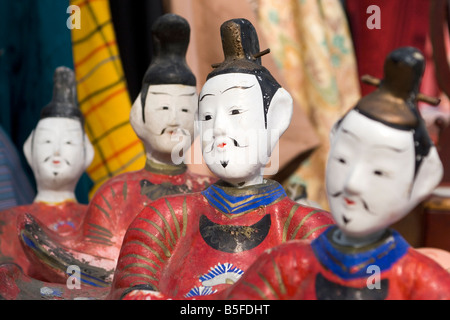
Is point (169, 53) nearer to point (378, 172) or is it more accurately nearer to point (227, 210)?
point (227, 210)

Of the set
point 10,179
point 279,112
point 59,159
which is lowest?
point 10,179

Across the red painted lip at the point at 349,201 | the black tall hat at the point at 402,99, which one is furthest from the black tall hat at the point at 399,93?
the red painted lip at the point at 349,201

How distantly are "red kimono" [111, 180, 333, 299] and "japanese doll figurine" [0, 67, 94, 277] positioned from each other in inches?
22.4

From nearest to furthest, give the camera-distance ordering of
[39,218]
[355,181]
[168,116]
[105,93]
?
1. [355,181]
2. [168,116]
3. [39,218]
4. [105,93]

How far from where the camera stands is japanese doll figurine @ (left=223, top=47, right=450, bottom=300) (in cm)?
88

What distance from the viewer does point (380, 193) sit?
892mm

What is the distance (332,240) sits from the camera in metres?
0.93

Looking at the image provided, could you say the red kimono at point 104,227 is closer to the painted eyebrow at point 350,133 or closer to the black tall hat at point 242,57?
the black tall hat at point 242,57

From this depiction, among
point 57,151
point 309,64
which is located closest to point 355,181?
point 57,151

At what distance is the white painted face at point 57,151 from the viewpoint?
174cm

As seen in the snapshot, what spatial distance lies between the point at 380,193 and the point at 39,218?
108cm

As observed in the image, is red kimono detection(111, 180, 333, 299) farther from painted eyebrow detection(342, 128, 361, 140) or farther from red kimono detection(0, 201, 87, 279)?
red kimono detection(0, 201, 87, 279)

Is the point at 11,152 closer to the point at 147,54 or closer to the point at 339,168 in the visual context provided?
the point at 147,54
